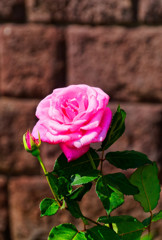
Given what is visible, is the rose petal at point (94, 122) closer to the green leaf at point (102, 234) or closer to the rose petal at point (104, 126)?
the rose petal at point (104, 126)

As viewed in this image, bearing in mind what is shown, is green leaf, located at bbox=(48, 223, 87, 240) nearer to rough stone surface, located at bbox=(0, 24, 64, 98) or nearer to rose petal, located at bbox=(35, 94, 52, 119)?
rose petal, located at bbox=(35, 94, 52, 119)

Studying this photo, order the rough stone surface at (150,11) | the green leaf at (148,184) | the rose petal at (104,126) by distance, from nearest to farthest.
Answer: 1. the rose petal at (104,126)
2. the green leaf at (148,184)
3. the rough stone surface at (150,11)

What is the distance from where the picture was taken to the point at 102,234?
25.4 inches

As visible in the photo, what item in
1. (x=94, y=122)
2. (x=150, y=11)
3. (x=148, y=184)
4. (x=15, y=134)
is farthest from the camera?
(x=15, y=134)

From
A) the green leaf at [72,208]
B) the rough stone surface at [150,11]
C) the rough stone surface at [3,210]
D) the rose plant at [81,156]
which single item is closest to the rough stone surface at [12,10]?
the rough stone surface at [150,11]

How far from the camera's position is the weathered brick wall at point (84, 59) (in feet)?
5.39

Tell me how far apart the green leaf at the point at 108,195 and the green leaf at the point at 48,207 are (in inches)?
3.1

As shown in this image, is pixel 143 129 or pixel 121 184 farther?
pixel 143 129

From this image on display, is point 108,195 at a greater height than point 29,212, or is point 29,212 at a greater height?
point 108,195

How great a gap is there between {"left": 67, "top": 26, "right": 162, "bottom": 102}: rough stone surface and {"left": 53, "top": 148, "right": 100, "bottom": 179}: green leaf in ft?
3.28

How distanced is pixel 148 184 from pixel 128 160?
9 centimetres

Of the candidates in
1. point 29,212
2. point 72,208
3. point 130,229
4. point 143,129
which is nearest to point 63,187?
point 72,208

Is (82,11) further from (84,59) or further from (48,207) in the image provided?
(48,207)

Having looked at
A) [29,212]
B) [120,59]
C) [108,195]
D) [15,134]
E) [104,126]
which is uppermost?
Result: [104,126]
